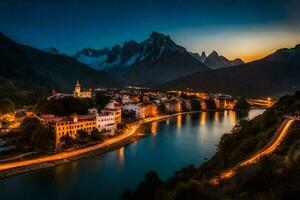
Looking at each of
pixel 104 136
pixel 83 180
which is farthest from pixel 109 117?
pixel 83 180

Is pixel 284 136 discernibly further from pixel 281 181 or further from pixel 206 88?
pixel 206 88

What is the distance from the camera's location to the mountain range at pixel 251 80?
44562 mm

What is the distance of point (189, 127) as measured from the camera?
17922mm

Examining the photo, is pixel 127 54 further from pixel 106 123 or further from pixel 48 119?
pixel 48 119

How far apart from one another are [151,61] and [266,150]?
7183 cm

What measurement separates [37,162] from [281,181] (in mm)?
7848

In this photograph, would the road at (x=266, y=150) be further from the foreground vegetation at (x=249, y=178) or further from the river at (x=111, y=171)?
the river at (x=111, y=171)

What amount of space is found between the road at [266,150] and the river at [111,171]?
10.1 ft

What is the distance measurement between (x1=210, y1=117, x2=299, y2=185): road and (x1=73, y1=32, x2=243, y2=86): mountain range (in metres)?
56.0

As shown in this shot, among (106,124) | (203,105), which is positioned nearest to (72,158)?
(106,124)

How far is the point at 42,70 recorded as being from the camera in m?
49.4

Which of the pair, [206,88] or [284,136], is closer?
[284,136]

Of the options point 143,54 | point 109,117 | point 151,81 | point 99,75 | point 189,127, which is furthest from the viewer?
point 143,54

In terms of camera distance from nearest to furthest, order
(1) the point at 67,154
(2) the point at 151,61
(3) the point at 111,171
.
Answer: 1. (3) the point at 111,171
2. (1) the point at 67,154
3. (2) the point at 151,61
